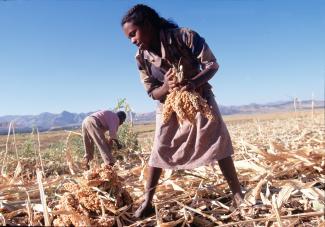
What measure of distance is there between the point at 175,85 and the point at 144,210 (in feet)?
3.08

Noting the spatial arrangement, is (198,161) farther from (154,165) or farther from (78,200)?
(78,200)

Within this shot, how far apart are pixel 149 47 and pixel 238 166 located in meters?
1.75

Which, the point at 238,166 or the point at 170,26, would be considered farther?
the point at 238,166

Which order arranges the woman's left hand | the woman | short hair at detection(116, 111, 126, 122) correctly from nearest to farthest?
the woman's left hand < the woman < short hair at detection(116, 111, 126, 122)

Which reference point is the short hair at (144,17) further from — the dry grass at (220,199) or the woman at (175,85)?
the dry grass at (220,199)

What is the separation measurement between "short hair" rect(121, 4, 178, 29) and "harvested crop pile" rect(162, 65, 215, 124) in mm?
398

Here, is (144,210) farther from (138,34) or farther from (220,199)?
(138,34)

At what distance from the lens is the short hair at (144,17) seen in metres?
3.24

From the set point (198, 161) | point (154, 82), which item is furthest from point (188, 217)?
point (154, 82)

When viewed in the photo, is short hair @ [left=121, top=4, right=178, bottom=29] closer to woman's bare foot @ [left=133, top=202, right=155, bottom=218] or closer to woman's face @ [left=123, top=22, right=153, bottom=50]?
woman's face @ [left=123, top=22, right=153, bottom=50]

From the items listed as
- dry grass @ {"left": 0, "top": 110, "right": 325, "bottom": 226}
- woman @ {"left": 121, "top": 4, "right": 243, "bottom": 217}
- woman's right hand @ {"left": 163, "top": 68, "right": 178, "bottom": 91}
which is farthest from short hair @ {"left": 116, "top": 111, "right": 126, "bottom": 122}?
woman's right hand @ {"left": 163, "top": 68, "right": 178, "bottom": 91}

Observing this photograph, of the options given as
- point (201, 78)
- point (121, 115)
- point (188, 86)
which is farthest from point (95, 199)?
point (121, 115)

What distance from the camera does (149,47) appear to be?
132 inches

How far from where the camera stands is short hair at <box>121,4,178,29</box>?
10.6 feet
